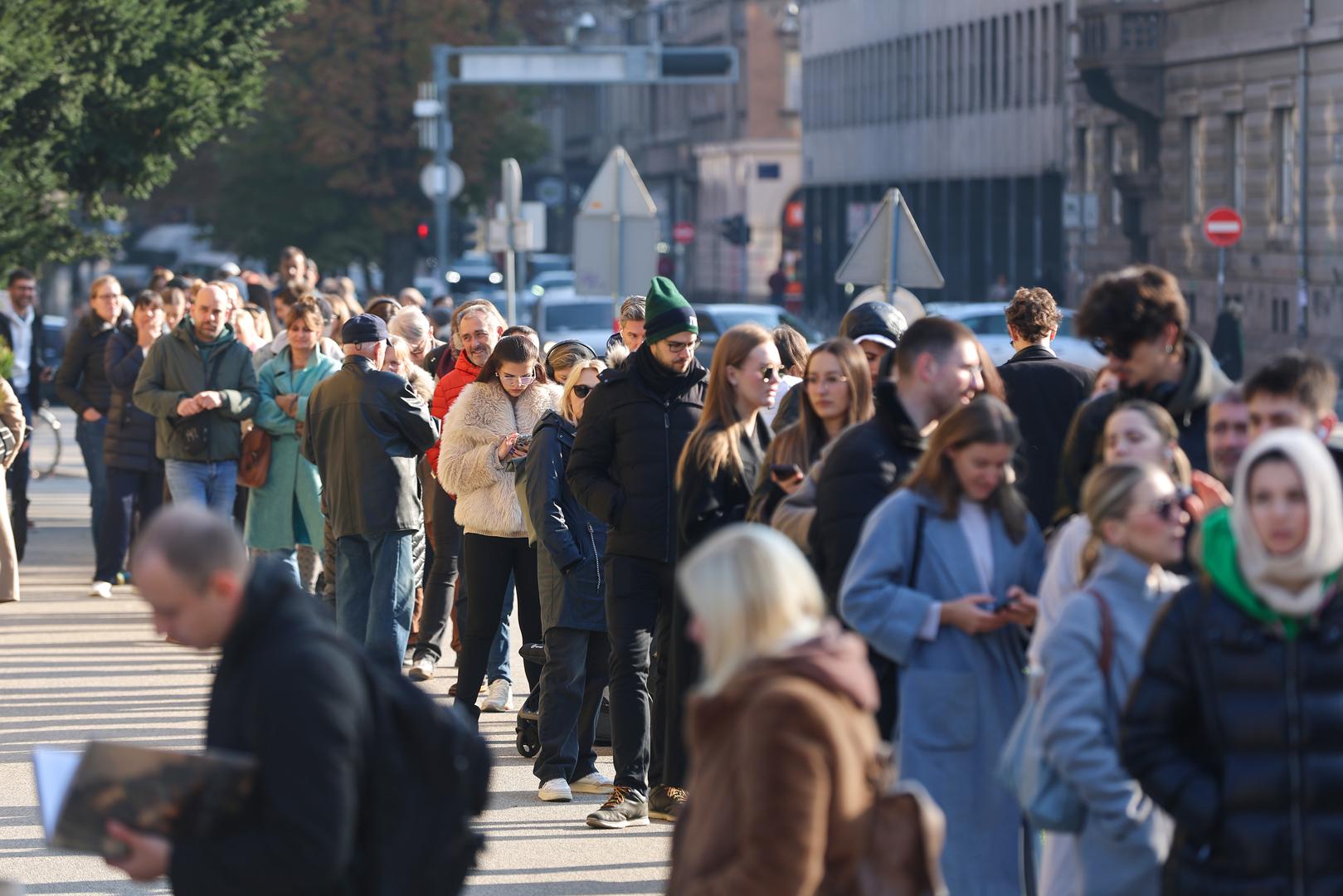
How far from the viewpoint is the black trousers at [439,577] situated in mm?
12453

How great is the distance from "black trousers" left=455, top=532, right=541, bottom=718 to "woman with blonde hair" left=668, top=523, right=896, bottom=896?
20.2ft

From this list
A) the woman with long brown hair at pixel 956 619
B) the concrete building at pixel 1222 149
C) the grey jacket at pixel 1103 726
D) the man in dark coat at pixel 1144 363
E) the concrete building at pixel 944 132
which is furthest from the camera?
the concrete building at pixel 944 132

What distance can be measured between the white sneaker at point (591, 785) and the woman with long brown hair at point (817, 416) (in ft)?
7.94

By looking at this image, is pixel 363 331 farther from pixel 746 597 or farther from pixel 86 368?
pixel 746 597

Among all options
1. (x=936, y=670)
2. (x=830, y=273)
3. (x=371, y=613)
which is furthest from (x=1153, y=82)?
(x=936, y=670)

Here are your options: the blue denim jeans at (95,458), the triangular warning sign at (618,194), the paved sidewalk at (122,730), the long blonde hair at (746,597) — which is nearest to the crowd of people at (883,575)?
the long blonde hair at (746,597)

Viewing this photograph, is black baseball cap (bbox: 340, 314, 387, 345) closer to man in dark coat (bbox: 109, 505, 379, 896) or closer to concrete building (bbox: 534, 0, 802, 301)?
man in dark coat (bbox: 109, 505, 379, 896)

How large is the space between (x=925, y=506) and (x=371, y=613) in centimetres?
555

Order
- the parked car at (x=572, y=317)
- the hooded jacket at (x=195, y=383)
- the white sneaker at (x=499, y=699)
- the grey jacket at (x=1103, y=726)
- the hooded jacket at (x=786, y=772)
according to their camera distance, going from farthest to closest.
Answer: the parked car at (x=572, y=317), the hooded jacket at (x=195, y=383), the white sneaker at (x=499, y=699), the grey jacket at (x=1103, y=726), the hooded jacket at (x=786, y=772)

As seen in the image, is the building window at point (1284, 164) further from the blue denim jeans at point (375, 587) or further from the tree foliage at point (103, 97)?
the blue denim jeans at point (375, 587)

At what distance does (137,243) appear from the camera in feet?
297

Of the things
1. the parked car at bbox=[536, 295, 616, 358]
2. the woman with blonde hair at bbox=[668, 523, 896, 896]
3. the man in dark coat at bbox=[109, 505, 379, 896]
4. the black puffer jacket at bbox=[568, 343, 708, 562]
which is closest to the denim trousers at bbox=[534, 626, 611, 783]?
the black puffer jacket at bbox=[568, 343, 708, 562]

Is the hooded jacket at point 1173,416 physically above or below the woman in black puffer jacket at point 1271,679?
Result: above

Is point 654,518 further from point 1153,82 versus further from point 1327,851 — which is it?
point 1153,82
